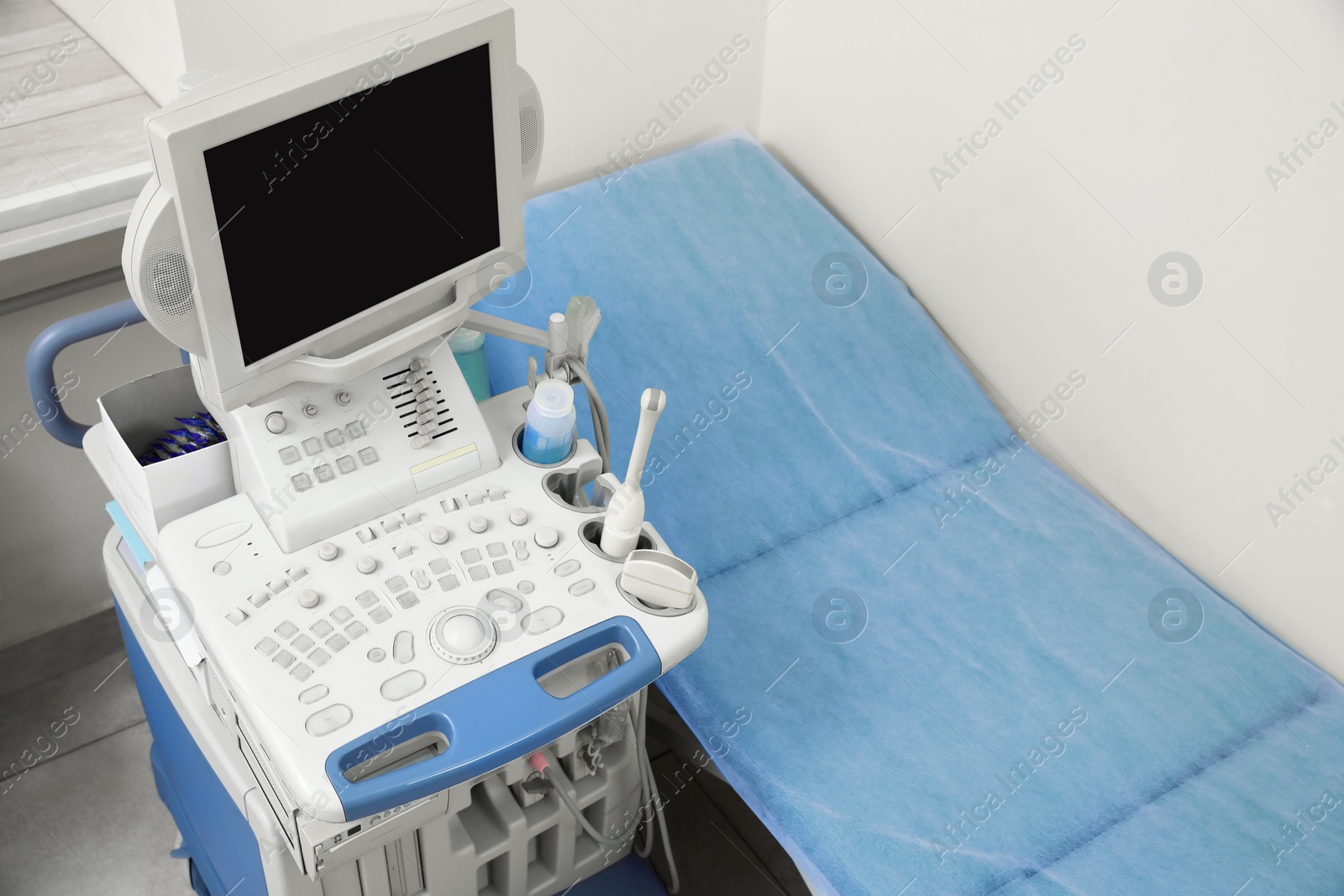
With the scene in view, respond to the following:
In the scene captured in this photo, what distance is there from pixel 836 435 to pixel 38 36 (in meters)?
1.52

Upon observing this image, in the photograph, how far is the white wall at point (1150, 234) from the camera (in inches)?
62.4

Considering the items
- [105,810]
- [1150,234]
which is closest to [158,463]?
[105,810]

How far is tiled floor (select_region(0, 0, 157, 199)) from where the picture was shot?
1.66 m

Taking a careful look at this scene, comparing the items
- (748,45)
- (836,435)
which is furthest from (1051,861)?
(748,45)

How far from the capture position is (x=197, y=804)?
1633 millimetres

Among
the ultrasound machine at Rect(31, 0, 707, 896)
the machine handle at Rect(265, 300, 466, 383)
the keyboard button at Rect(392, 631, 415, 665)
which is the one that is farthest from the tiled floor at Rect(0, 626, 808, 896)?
the machine handle at Rect(265, 300, 466, 383)

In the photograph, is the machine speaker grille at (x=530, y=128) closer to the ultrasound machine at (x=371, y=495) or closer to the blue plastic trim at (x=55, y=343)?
the ultrasound machine at (x=371, y=495)

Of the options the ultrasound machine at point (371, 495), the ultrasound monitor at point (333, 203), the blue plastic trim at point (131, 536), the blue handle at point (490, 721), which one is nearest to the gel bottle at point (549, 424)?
the ultrasound machine at point (371, 495)

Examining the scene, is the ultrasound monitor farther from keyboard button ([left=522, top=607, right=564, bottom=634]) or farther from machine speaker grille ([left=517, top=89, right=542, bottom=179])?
keyboard button ([left=522, top=607, right=564, bottom=634])

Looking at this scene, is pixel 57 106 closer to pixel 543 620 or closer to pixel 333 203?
pixel 333 203

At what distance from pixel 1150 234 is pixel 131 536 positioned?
1531 millimetres

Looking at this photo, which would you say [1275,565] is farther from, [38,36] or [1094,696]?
[38,36]

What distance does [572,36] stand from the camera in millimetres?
2125

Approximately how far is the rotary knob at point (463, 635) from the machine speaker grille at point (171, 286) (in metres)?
0.39
